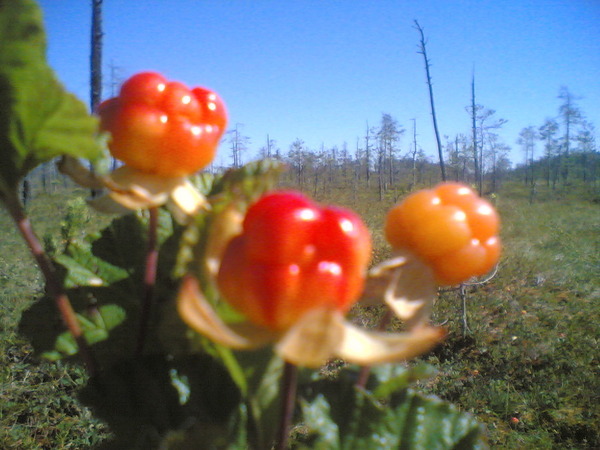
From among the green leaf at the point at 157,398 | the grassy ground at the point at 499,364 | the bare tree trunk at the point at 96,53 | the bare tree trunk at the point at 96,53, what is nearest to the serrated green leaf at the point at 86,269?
the green leaf at the point at 157,398

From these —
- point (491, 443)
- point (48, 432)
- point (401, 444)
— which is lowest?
point (491, 443)

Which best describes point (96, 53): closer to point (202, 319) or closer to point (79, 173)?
point (79, 173)

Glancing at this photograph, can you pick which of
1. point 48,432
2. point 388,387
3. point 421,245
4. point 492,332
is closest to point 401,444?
point 388,387

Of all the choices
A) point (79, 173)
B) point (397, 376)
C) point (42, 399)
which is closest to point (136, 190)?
point (79, 173)

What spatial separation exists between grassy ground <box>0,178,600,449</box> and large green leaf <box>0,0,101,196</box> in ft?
3.28

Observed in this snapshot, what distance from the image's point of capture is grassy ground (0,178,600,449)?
9.36 feet

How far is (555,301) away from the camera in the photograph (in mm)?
6246

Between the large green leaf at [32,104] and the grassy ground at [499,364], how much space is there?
999 millimetres

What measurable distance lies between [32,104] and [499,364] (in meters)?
4.88

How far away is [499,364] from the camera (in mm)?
4371

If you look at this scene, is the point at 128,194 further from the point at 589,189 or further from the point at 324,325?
the point at 589,189

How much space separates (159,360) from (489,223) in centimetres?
32

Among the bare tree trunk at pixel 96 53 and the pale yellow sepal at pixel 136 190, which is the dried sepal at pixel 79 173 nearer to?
the pale yellow sepal at pixel 136 190

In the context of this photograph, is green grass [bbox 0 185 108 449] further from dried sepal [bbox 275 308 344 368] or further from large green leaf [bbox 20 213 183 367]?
dried sepal [bbox 275 308 344 368]
